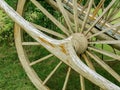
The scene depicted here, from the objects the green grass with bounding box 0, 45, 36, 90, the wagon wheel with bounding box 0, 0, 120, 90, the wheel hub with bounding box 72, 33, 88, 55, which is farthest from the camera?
the green grass with bounding box 0, 45, 36, 90

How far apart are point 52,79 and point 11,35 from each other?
2471mm

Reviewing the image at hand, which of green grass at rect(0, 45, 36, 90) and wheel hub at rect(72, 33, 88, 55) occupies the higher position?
wheel hub at rect(72, 33, 88, 55)

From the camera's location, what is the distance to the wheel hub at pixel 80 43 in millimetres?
4633

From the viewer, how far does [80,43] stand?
4633mm

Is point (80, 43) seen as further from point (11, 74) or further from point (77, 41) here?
point (11, 74)

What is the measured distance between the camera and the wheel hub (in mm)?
4633

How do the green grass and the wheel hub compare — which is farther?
the green grass

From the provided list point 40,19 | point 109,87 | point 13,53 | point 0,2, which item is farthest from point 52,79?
point 109,87

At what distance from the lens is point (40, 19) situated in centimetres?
848

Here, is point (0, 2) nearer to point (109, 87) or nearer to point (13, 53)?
point (109, 87)

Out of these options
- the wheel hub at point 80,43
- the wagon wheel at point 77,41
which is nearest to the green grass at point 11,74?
the wagon wheel at point 77,41

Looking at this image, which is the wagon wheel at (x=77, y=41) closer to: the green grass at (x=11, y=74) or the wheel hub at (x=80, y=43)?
the wheel hub at (x=80, y=43)

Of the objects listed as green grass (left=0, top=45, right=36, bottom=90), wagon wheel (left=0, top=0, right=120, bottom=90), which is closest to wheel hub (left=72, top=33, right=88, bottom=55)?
wagon wheel (left=0, top=0, right=120, bottom=90)

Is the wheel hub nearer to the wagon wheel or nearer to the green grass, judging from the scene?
the wagon wheel
